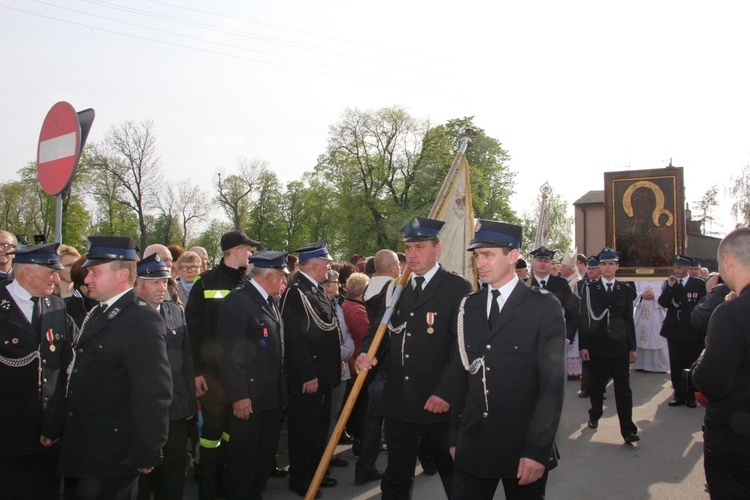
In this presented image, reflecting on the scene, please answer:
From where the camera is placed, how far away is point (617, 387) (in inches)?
304

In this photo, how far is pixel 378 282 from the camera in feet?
22.5

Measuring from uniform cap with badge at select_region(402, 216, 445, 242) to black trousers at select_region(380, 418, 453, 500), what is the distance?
1458mm

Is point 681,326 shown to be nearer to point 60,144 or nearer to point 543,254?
point 543,254

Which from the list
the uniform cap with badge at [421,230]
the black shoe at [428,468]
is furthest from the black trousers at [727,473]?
the black shoe at [428,468]

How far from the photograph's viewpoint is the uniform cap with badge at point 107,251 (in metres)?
3.69

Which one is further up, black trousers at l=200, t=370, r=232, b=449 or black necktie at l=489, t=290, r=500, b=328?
black necktie at l=489, t=290, r=500, b=328

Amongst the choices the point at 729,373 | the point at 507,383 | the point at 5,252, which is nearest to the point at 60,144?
the point at 5,252

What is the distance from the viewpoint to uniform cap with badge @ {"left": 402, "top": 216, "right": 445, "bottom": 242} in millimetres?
4891

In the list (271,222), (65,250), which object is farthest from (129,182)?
(65,250)

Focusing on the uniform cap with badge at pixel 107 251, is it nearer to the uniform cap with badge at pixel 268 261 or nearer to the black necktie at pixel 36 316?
the black necktie at pixel 36 316

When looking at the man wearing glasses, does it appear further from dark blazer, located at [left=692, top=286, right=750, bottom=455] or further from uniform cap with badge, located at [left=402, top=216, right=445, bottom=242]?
dark blazer, located at [left=692, top=286, right=750, bottom=455]

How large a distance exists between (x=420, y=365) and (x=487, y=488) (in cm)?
124

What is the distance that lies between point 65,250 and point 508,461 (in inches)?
206

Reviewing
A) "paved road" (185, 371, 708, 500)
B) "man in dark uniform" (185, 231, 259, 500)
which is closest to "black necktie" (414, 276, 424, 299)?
"man in dark uniform" (185, 231, 259, 500)
